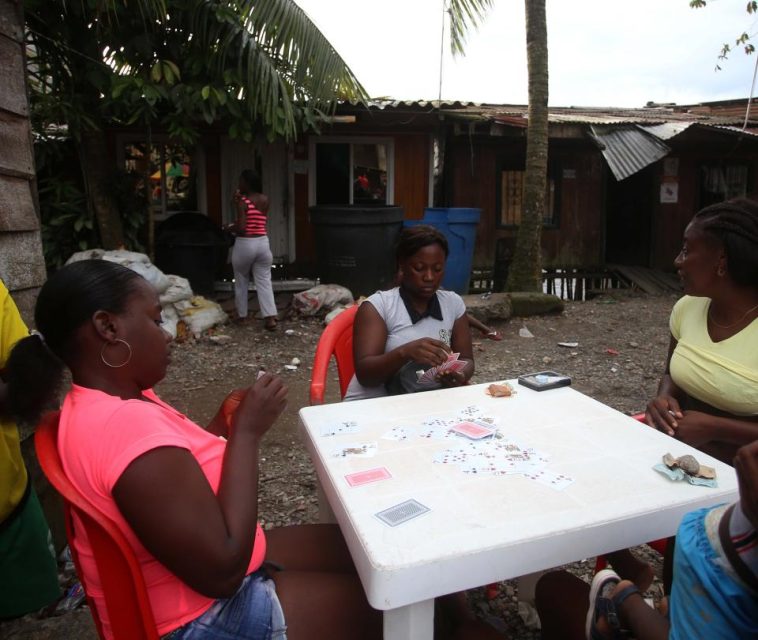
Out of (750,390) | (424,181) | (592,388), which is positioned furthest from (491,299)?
(750,390)

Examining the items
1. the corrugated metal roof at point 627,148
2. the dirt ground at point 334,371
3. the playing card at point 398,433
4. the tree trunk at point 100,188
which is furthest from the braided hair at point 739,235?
the corrugated metal roof at point 627,148

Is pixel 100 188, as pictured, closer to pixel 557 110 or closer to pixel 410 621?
pixel 410 621

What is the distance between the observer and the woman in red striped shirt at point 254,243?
673cm

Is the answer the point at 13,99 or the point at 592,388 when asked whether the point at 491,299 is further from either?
the point at 13,99

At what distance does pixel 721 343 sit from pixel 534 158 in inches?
233

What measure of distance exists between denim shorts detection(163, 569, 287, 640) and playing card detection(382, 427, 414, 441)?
1.88ft

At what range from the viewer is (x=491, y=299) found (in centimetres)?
730

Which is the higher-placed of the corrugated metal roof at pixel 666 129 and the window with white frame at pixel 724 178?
the corrugated metal roof at pixel 666 129

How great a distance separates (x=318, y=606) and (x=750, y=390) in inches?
62.8

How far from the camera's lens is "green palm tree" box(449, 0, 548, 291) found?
7247 mm

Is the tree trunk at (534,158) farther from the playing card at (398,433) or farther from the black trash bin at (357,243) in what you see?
the playing card at (398,433)

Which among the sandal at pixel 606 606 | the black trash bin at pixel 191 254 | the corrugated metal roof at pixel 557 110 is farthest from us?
the corrugated metal roof at pixel 557 110

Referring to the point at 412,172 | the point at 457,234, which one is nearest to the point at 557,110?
the point at 412,172

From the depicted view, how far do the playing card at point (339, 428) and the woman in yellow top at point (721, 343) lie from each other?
3.53 feet
